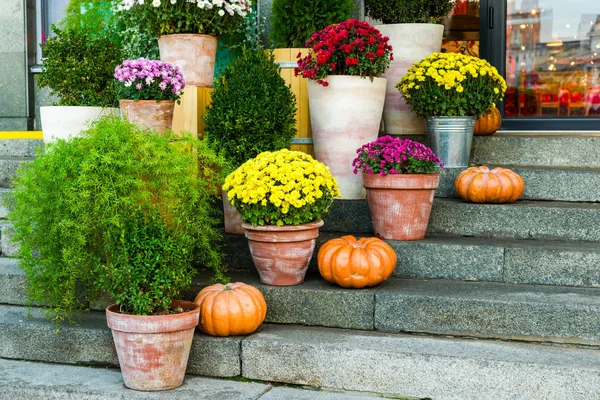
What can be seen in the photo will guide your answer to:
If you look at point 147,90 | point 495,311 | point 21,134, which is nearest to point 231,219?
point 147,90

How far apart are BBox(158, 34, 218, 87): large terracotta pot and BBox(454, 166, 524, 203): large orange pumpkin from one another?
5.95 ft

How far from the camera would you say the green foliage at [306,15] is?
5109mm

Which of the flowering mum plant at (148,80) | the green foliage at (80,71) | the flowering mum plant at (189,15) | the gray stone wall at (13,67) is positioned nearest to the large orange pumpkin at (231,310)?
the flowering mum plant at (148,80)

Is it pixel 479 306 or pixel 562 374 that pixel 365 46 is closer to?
pixel 479 306

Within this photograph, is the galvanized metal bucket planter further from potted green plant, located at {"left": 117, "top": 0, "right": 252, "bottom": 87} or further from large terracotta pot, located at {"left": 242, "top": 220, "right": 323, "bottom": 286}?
potted green plant, located at {"left": 117, "top": 0, "right": 252, "bottom": 87}

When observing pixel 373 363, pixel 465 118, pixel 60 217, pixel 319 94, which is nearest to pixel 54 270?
pixel 60 217

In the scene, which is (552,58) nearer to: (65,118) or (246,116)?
(246,116)

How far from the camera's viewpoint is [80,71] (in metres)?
5.19

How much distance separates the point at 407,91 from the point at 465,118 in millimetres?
403

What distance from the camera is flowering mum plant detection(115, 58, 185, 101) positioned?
4.51m

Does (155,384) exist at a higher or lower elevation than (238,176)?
lower

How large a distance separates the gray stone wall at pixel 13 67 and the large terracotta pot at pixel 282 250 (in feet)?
13.9

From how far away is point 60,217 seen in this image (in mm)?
3637

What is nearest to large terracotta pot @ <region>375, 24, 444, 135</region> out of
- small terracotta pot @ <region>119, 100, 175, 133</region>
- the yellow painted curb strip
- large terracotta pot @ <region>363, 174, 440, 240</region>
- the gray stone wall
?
large terracotta pot @ <region>363, 174, 440, 240</region>
